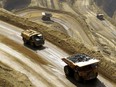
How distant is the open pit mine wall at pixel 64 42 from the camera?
27.1 metres

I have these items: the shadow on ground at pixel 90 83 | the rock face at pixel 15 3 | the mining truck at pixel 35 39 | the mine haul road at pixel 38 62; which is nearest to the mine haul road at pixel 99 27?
the rock face at pixel 15 3

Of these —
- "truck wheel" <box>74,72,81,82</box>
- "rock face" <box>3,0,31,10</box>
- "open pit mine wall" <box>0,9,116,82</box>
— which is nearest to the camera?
"truck wheel" <box>74,72,81,82</box>

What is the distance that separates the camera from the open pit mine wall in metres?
27.1

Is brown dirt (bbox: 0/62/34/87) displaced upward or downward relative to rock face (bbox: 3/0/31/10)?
upward

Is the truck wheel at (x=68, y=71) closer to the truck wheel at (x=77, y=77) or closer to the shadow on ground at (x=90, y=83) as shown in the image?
the shadow on ground at (x=90, y=83)

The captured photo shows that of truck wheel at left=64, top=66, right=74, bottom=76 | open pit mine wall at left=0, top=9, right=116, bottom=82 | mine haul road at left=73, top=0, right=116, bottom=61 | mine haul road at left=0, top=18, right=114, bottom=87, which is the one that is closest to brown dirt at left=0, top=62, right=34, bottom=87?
mine haul road at left=0, top=18, right=114, bottom=87

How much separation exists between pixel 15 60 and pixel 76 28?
48754mm

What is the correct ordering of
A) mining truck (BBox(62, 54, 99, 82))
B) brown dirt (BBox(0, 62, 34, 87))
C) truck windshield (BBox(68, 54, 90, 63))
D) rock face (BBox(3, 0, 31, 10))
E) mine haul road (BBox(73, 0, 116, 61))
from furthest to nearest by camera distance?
rock face (BBox(3, 0, 31, 10))
mine haul road (BBox(73, 0, 116, 61))
truck windshield (BBox(68, 54, 90, 63))
mining truck (BBox(62, 54, 99, 82))
brown dirt (BBox(0, 62, 34, 87))

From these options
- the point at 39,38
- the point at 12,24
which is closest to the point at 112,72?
the point at 39,38

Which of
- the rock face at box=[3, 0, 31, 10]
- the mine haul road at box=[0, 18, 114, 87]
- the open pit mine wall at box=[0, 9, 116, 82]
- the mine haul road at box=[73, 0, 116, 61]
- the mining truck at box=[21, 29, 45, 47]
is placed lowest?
the mine haul road at box=[73, 0, 116, 61]

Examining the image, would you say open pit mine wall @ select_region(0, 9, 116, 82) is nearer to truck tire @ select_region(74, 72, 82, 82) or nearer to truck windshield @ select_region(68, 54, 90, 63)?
truck windshield @ select_region(68, 54, 90, 63)

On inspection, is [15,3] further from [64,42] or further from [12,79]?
[12,79]

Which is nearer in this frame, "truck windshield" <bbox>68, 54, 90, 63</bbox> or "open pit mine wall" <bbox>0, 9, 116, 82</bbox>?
"truck windshield" <bbox>68, 54, 90, 63</bbox>

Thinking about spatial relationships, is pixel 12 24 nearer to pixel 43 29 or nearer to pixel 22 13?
pixel 43 29
